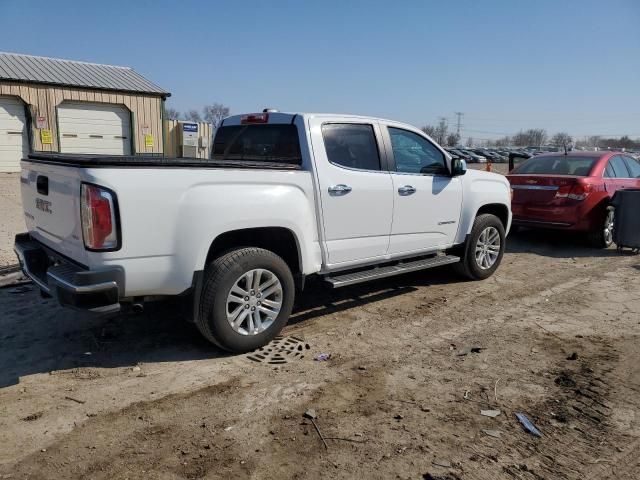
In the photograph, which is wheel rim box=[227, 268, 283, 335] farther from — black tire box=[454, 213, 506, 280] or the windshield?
the windshield

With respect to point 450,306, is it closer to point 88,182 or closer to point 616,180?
point 88,182

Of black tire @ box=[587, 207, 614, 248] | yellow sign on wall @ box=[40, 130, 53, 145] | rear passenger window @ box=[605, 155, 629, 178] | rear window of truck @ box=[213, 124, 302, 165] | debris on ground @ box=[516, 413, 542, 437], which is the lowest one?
debris on ground @ box=[516, 413, 542, 437]

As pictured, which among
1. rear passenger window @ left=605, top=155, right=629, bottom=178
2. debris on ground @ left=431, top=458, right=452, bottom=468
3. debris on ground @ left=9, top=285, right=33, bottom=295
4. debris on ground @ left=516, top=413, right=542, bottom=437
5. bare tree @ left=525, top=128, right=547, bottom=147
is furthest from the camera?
bare tree @ left=525, top=128, right=547, bottom=147

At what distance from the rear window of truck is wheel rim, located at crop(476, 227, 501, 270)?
297 centimetres

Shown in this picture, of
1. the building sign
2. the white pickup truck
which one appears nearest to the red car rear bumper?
the white pickup truck

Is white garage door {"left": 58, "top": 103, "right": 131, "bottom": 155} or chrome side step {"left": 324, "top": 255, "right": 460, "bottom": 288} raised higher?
white garage door {"left": 58, "top": 103, "right": 131, "bottom": 155}

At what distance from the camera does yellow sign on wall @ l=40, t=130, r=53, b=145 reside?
20.0m

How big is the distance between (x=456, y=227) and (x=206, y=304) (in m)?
3.42

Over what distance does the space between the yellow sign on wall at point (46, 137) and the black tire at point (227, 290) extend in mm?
19157

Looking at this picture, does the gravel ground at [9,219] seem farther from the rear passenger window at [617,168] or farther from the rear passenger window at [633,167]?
the rear passenger window at [633,167]

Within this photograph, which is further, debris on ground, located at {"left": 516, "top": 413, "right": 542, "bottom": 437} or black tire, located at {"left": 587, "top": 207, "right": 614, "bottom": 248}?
black tire, located at {"left": 587, "top": 207, "right": 614, "bottom": 248}

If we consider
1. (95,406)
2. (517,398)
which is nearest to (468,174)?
(517,398)

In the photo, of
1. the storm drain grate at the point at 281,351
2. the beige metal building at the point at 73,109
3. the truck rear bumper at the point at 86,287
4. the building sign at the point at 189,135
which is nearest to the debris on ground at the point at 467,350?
the storm drain grate at the point at 281,351

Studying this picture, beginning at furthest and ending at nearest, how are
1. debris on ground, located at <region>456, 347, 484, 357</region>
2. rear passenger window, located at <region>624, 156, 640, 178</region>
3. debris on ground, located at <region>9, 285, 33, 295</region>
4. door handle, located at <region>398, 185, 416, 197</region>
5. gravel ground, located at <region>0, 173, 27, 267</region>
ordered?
rear passenger window, located at <region>624, 156, 640, 178</region> → gravel ground, located at <region>0, 173, 27, 267</region> → debris on ground, located at <region>9, 285, 33, 295</region> → door handle, located at <region>398, 185, 416, 197</region> → debris on ground, located at <region>456, 347, 484, 357</region>
